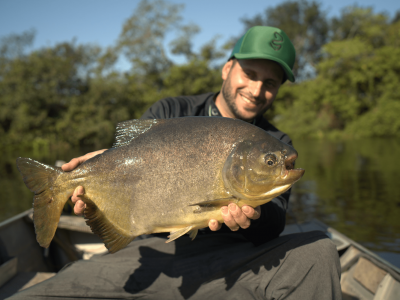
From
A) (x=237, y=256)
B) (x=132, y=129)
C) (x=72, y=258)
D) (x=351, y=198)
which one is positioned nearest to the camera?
(x=132, y=129)

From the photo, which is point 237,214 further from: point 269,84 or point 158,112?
point 269,84

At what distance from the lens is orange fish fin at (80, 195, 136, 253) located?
2189mm

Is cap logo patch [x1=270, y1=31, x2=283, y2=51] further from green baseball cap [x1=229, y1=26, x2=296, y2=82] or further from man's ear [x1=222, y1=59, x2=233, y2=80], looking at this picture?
man's ear [x1=222, y1=59, x2=233, y2=80]

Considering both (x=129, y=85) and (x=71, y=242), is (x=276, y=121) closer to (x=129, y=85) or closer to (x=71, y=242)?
(x=129, y=85)

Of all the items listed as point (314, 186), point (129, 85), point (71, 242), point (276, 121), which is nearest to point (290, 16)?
point (276, 121)

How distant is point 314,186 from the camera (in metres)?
12.0

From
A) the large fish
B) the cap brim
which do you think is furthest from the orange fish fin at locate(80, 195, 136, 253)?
the cap brim

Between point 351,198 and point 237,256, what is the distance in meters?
8.55

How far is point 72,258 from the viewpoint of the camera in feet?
15.6

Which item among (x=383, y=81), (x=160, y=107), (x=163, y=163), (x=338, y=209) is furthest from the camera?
(x=383, y=81)

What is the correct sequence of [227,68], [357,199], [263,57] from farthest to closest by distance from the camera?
[357,199], [227,68], [263,57]

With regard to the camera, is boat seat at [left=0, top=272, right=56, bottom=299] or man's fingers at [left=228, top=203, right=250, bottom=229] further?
boat seat at [left=0, top=272, right=56, bottom=299]

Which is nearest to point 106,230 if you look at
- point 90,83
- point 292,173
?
point 292,173

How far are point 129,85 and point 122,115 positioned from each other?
4.97 m
